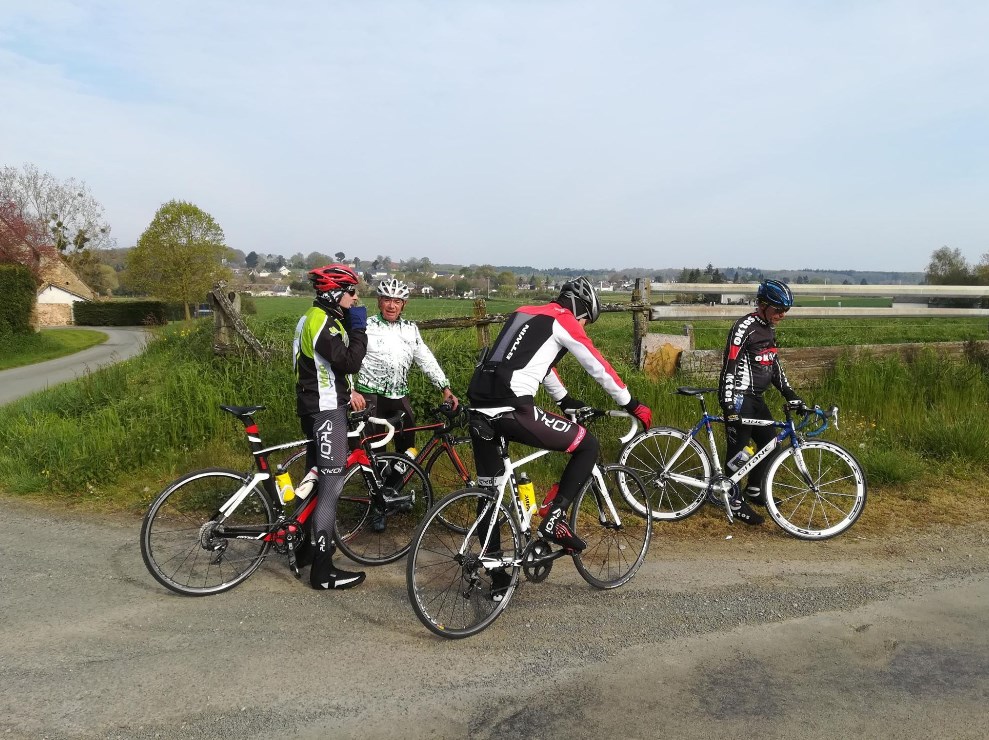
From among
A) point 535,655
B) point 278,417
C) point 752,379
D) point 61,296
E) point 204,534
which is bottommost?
point 535,655

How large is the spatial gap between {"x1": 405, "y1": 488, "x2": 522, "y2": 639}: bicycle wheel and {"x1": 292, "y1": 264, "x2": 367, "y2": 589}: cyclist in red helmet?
825 millimetres

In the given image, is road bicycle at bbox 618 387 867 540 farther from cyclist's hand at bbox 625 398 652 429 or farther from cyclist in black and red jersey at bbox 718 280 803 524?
cyclist's hand at bbox 625 398 652 429

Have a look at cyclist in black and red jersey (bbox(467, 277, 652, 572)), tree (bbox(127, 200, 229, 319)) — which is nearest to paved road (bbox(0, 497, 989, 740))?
cyclist in black and red jersey (bbox(467, 277, 652, 572))

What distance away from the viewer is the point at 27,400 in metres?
10.7

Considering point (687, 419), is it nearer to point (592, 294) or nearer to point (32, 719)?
point (592, 294)

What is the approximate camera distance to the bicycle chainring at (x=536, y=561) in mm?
4391

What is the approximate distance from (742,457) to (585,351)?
7.89 ft

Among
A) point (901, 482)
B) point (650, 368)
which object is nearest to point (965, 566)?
point (901, 482)

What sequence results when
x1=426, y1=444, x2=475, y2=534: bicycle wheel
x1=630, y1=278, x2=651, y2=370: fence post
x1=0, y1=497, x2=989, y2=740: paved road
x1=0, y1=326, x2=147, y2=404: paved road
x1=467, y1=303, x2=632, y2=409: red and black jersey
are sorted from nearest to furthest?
x1=0, y1=497, x2=989, y2=740: paved road
x1=467, y1=303, x2=632, y2=409: red and black jersey
x1=426, y1=444, x2=475, y2=534: bicycle wheel
x1=630, y1=278, x2=651, y2=370: fence post
x1=0, y1=326, x2=147, y2=404: paved road

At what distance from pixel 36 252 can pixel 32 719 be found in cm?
3632

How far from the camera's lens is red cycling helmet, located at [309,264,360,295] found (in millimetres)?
4535

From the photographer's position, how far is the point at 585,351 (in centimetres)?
443

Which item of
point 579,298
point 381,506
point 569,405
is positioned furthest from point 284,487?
point 579,298

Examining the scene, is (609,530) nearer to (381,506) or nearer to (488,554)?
(488,554)
